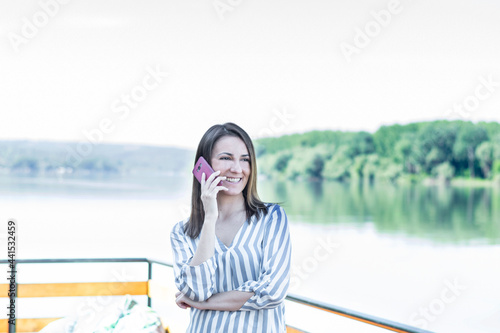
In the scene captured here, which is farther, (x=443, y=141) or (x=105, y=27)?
(x=443, y=141)

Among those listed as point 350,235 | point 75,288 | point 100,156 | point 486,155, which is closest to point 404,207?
point 486,155

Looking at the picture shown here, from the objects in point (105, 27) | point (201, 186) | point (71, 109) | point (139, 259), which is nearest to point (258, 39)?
point (105, 27)

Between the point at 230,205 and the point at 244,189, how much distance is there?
43mm

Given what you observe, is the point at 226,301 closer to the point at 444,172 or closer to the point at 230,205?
the point at 230,205

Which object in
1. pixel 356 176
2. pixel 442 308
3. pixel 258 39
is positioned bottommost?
pixel 442 308

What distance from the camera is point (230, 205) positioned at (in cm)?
128

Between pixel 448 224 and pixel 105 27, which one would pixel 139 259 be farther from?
pixel 448 224

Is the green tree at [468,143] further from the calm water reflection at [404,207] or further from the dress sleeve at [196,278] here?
the dress sleeve at [196,278]

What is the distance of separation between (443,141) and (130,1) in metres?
16.6

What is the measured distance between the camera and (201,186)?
1.25 meters

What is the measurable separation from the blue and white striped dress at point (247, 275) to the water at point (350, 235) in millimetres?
11988

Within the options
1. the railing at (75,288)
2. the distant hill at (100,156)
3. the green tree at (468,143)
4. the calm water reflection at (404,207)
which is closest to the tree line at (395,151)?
the green tree at (468,143)

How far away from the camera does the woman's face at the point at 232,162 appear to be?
4.07 feet

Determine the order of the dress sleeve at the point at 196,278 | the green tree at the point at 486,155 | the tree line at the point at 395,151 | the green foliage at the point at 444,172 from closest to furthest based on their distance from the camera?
the dress sleeve at the point at 196,278 < the green tree at the point at 486,155 < the tree line at the point at 395,151 < the green foliage at the point at 444,172
